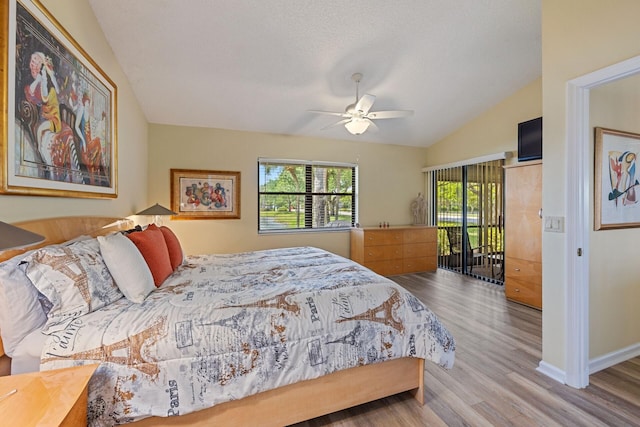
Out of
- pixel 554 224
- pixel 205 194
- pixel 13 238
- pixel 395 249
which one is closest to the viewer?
pixel 13 238

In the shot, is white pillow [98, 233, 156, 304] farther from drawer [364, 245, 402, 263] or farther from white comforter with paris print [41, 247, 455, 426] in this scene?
drawer [364, 245, 402, 263]

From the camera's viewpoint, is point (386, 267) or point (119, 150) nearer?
point (119, 150)

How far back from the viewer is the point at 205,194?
4.29 meters

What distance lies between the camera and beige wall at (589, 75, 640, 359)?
2.14 metres

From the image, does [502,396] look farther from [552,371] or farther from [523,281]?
[523,281]

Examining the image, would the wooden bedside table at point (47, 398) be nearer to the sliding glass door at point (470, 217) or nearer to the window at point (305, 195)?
the window at point (305, 195)

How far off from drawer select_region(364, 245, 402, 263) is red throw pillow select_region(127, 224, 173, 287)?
331cm

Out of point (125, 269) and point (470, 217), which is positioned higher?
point (470, 217)

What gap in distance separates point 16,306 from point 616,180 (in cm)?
386

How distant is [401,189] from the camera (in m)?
5.66

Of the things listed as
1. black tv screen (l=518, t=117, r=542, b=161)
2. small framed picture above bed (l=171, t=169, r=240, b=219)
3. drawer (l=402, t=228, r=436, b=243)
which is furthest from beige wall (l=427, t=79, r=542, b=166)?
small framed picture above bed (l=171, t=169, r=240, b=219)

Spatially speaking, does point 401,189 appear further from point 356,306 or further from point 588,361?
point 356,306

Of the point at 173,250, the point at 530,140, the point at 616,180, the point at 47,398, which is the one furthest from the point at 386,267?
the point at 47,398

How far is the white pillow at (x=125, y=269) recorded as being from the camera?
164cm
